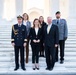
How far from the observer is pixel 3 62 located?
9.40 meters

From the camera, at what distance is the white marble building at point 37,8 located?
49.8 ft

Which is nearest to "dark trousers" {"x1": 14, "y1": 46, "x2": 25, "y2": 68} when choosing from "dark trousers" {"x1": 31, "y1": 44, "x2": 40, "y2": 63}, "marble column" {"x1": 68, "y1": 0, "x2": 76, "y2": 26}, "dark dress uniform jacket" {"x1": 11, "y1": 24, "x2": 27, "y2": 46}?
"dark dress uniform jacket" {"x1": 11, "y1": 24, "x2": 27, "y2": 46}

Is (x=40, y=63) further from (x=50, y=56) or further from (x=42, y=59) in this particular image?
(x=50, y=56)

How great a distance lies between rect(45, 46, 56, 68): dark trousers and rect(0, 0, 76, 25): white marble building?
21.8ft

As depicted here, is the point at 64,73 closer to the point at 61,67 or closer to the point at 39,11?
the point at 61,67

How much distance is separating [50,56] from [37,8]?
15.3m

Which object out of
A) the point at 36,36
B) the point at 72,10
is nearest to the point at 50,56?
the point at 36,36

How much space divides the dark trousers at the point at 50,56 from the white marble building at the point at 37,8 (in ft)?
21.8

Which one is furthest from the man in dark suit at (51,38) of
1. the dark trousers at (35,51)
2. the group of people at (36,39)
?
the dark trousers at (35,51)

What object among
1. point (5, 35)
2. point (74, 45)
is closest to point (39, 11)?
point (5, 35)

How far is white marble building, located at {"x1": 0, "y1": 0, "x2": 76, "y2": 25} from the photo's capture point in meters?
15.2

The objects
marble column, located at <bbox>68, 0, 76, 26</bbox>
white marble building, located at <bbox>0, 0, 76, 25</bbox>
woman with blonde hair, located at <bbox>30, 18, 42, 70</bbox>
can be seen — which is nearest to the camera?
woman with blonde hair, located at <bbox>30, 18, 42, 70</bbox>

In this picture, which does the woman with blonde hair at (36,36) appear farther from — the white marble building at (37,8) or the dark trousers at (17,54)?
the white marble building at (37,8)

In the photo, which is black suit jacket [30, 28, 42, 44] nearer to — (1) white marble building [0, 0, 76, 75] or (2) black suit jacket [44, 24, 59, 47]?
(2) black suit jacket [44, 24, 59, 47]
